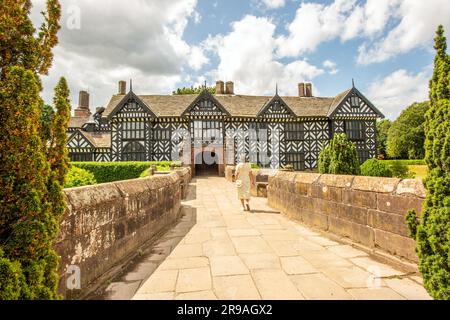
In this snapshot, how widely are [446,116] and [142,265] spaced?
149 inches

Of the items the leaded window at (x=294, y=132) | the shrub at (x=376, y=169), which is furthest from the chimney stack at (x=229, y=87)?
the shrub at (x=376, y=169)

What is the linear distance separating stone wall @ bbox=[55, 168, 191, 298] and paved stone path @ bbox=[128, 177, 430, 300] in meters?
→ 0.37

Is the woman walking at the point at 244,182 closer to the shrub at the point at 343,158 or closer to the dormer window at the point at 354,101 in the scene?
the shrub at the point at 343,158

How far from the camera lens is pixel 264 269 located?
9.70 ft

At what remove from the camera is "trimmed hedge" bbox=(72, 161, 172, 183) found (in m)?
19.4

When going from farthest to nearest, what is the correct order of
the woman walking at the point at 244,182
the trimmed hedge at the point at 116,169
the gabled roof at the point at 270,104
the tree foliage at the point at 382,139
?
the tree foliage at the point at 382,139
the gabled roof at the point at 270,104
the trimmed hedge at the point at 116,169
the woman walking at the point at 244,182

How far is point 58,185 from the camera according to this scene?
6.30 ft

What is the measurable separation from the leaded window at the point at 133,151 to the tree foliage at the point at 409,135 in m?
37.5

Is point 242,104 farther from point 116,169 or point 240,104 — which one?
point 116,169

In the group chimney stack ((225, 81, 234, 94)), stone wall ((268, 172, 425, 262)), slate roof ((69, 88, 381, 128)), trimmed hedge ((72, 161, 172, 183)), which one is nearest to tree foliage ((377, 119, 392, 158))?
slate roof ((69, 88, 381, 128))

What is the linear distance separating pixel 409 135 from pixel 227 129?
99.7ft

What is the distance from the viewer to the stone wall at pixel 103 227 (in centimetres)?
233

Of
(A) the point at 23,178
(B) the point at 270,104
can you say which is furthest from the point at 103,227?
(B) the point at 270,104
